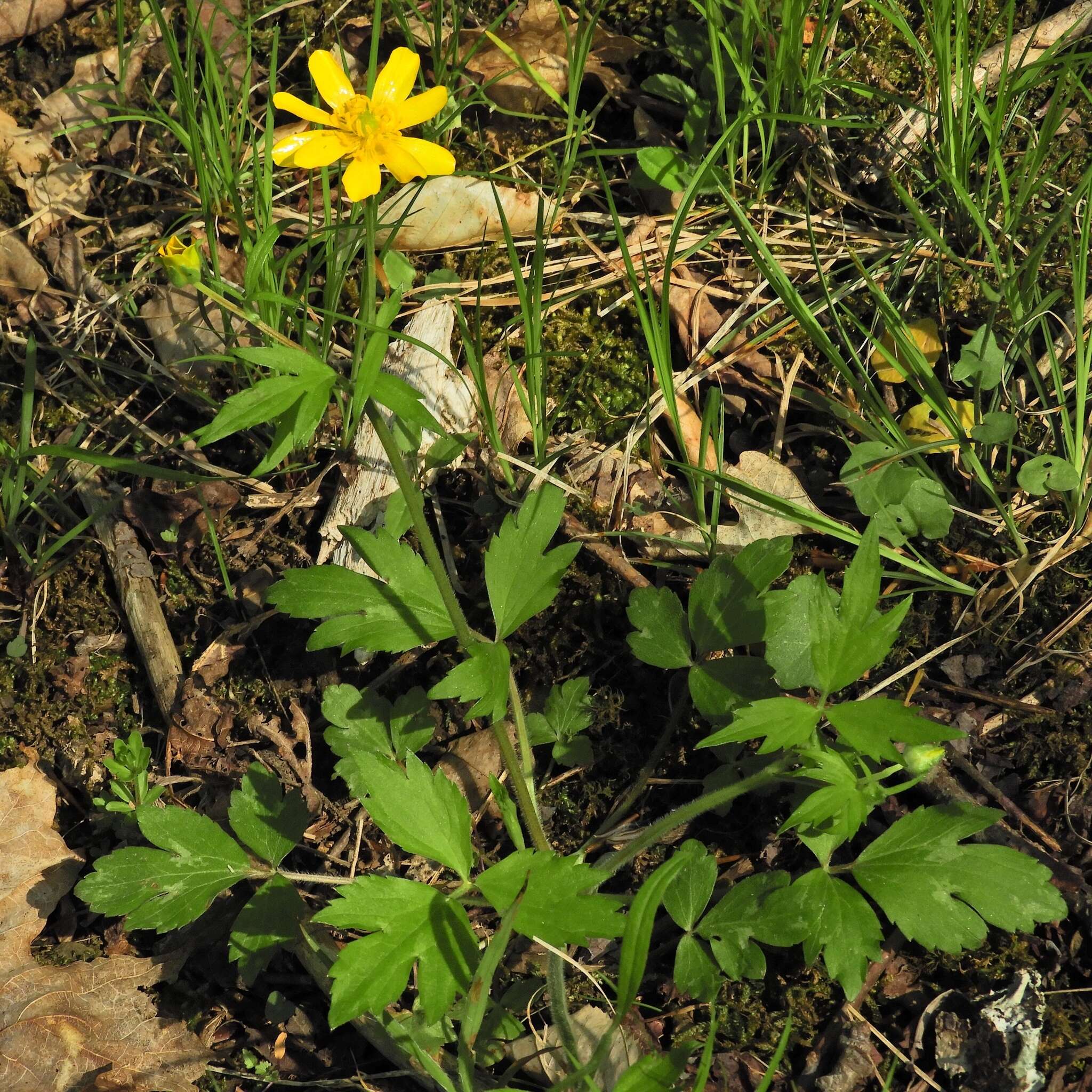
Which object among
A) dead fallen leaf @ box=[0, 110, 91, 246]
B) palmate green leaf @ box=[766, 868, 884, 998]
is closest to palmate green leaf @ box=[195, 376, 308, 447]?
palmate green leaf @ box=[766, 868, 884, 998]

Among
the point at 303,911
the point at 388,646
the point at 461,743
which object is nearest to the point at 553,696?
the point at 461,743

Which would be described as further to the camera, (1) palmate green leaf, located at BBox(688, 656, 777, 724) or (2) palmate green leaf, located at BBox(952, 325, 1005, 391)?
(2) palmate green leaf, located at BBox(952, 325, 1005, 391)

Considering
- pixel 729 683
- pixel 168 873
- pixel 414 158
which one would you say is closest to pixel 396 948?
pixel 168 873

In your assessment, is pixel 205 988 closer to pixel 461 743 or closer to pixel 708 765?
pixel 461 743

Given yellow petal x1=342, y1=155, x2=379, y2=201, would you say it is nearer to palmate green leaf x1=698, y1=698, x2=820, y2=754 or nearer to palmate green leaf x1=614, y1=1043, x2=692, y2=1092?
palmate green leaf x1=698, y1=698, x2=820, y2=754

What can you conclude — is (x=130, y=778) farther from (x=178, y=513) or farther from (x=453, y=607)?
(x=453, y=607)
